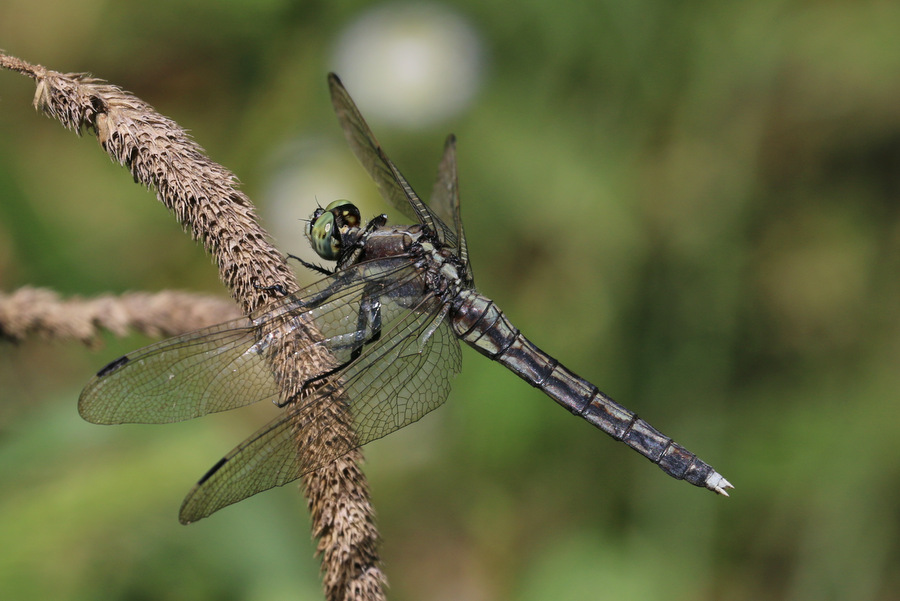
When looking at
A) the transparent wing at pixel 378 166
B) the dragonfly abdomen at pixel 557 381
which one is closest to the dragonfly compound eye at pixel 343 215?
the transparent wing at pixel 378 166

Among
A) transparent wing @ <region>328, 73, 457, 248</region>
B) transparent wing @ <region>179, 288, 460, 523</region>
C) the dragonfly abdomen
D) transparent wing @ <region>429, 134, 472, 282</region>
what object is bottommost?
transparent wing @ <region>179, 288, 460, 523</region>

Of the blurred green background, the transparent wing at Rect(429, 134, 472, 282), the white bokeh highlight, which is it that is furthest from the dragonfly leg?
the white bokeh highlight

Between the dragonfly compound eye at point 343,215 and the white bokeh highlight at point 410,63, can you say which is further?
the white bokeh highlight at point 410,63

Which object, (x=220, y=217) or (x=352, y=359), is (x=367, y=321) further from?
(x=220, y=217)

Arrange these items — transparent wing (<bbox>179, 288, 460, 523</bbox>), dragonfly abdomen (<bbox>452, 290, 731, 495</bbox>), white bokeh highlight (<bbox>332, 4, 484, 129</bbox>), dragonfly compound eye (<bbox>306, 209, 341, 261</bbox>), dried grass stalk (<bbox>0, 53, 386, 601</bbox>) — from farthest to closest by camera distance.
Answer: white bokeh highlight (<bbox>332, 4, 484, 129</bbox>), dragonfly abdomen (<bbox>452, 290, 731, 495</bbox>), dragonfly compound eye (<bbox>306, 209, 341, 261</bbox>), transparent wing (<bbox>179, 288, 460, 523</bbox>), dried grass stalk (<bbox>0, 53, 386, 601</bbox>)

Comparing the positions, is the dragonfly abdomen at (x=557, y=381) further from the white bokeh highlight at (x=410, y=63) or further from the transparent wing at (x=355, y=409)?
the white bokeh highlight at (x=410, y=63)

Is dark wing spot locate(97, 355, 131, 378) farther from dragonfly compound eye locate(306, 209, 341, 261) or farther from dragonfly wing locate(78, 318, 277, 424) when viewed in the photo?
dragonfly compound eye locate(306, 209, 341, 261)

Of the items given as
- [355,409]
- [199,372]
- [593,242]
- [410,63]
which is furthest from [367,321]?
[410,63]
